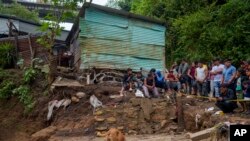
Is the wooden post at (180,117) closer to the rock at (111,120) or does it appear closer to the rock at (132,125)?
the rock at (132,125)

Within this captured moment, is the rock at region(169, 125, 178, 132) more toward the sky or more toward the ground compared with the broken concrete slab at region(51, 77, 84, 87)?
more toward the ground

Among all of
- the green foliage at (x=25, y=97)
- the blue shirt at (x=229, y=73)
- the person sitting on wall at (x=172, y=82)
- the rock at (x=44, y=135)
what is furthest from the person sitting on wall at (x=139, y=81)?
the green foliage at (x=25, y=97)

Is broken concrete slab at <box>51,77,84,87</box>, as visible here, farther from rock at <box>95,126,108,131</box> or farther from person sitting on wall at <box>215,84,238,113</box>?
person sitting on wall at <box>215,84,238,113</box>

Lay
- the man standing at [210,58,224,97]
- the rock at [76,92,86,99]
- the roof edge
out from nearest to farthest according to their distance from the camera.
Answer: the man standing at [210,58,224,97]
the rock at [76,92,86,99]
the roof edge

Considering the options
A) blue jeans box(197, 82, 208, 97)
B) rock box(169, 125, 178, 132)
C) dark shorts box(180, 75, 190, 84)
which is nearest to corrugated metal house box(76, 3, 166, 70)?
dark shorts box(180, 75, 190, 84)

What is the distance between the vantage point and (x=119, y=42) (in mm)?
18750

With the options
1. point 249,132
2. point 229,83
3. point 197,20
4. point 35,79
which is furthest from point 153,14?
point 249,132

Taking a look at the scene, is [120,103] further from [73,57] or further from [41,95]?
[73,57]

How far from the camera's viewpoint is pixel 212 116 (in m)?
11.1

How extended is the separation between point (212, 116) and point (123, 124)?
3.88 m

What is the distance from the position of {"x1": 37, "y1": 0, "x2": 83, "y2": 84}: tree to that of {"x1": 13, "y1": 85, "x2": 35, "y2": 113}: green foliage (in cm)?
136

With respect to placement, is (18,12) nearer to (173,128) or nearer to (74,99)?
(74,99)

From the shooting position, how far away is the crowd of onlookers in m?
11.1

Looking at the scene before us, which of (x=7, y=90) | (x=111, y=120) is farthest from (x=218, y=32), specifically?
(x=7, y=90)
